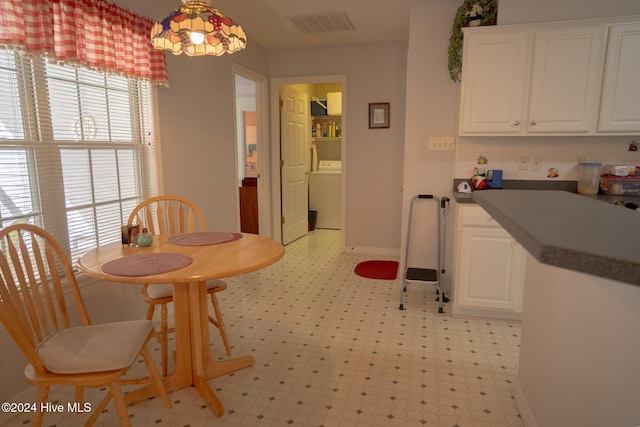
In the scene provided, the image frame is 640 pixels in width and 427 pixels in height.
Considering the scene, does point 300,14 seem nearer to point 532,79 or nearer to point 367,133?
point 367,133

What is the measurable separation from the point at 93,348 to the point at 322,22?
329cm

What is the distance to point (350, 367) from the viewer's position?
2.26m

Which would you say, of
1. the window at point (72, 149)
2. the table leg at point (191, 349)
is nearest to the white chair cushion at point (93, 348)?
the table leg at point (191, 349)

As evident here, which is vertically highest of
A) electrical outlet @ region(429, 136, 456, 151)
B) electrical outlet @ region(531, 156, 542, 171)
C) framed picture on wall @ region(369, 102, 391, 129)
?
framed picture on wall @ region(369, 102, 391, 129)

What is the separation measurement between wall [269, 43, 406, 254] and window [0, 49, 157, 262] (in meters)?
2.36

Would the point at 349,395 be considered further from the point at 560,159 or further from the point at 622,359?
the point at 560,159

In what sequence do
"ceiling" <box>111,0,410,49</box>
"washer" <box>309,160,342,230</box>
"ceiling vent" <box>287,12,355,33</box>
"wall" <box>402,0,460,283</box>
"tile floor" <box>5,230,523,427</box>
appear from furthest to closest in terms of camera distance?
"washer" <box>309,160,342,230</box>, "ceiling vent" <box>287,12,355,33</box>, "wall" <box>402,0,460,283</box>, "ceiling" <box>111,0,410,49</box>, "tile floor" <box>5,230,523,427</box>

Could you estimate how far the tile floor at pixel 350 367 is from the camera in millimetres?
1853

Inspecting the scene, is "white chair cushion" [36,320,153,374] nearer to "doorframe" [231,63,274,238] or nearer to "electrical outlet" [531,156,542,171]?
"electrical outlet" [531,156,542,171]

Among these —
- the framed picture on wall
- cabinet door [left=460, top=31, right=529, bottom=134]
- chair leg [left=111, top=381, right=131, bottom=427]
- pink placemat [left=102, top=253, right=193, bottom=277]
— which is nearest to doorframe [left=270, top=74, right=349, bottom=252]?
the framed picture on wall

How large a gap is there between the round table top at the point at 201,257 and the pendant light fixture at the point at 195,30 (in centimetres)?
94

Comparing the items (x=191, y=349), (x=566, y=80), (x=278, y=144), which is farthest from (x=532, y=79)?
(x=278, y=144)

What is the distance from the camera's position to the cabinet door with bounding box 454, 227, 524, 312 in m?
2.72

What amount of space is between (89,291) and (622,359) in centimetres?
251
